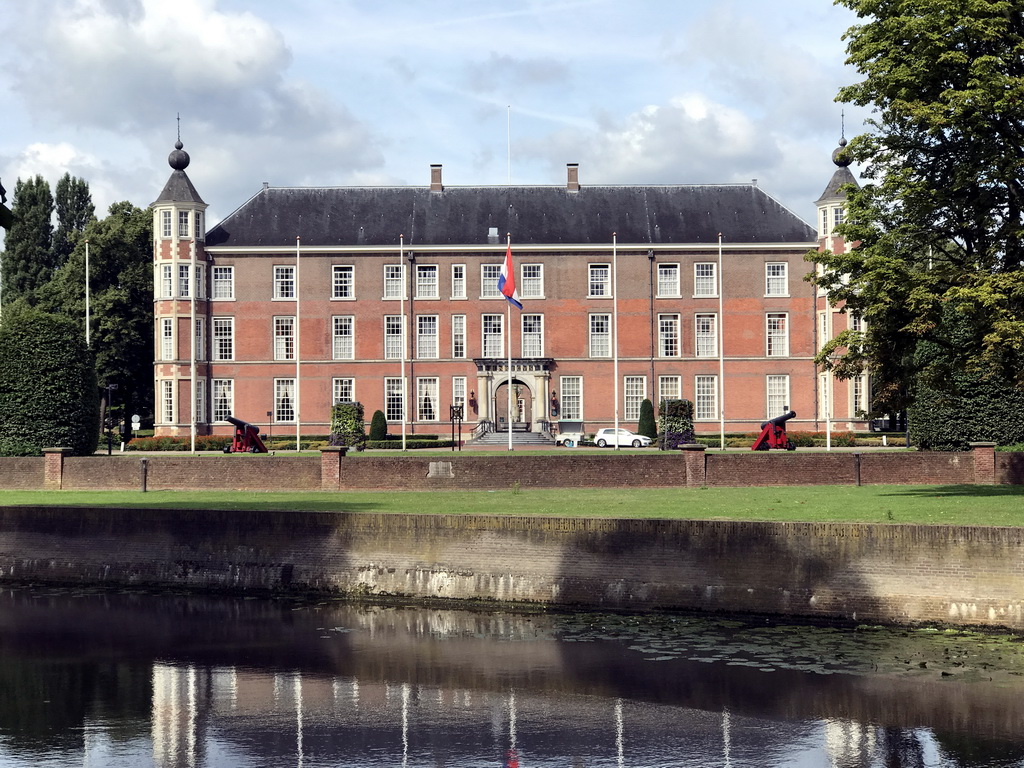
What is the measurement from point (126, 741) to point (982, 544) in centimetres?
1171

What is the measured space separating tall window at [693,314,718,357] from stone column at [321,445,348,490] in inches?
1406

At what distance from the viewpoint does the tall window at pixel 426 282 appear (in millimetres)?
66000

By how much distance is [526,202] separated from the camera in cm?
6731

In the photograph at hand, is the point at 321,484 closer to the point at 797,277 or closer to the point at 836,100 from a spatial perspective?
the point at 836,100

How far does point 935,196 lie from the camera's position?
25922 mm

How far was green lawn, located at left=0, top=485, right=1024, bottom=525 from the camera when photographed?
2228cm

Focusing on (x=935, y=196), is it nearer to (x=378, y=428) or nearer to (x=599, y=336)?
(x=378, y=428)

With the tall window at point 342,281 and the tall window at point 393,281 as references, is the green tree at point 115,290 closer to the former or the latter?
the tall window at point 342,281

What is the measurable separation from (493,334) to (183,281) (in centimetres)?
1611

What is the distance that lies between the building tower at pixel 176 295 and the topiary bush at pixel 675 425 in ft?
83.8

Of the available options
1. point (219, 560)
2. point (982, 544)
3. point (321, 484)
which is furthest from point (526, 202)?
point (982, 544)

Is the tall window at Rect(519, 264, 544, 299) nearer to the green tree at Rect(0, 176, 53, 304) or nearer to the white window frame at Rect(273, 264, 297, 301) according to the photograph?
the white window frame at Rect(273, 264, 297, 301)

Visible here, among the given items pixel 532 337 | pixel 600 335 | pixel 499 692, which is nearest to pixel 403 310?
pixel 532 337

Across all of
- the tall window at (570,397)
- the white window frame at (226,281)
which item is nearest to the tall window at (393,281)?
the white window frame at (226,281)
